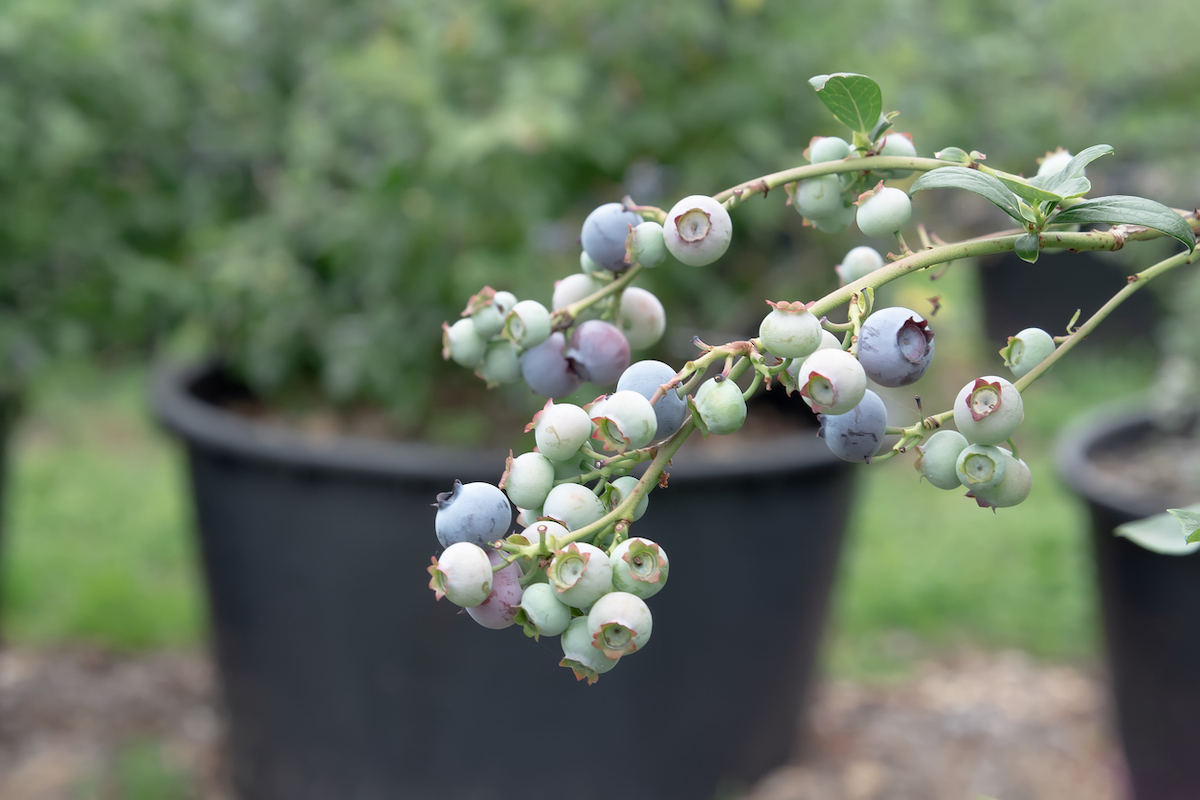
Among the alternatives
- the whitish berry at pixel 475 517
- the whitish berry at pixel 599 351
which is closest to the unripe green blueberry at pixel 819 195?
the whitish berry at pixel 599 351

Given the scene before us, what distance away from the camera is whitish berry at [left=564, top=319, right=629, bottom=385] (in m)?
0.50

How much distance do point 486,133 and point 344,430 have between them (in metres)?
0.56

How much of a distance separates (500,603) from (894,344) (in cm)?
17

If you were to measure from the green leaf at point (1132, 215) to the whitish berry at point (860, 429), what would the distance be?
101 millimetres

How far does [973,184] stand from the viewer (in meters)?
0.42

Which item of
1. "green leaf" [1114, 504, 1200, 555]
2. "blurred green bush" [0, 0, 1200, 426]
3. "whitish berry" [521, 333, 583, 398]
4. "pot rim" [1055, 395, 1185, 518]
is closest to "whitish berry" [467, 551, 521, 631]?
"whitish berry" [521, 333, 583, 398]

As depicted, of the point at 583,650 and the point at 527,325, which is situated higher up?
the point at 527,325

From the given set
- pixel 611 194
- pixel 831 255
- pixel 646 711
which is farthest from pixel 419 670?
pixel 831 255

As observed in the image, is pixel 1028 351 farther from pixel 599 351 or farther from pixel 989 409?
pixel 599 351

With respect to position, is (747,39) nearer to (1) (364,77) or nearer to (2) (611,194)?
Result: (2) (611,194)

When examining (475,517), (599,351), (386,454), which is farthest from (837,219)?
(386,454)

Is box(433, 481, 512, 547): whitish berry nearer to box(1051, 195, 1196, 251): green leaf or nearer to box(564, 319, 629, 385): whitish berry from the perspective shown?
box(564, 319, 629, 385): whitish berry

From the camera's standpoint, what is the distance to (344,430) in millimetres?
1726

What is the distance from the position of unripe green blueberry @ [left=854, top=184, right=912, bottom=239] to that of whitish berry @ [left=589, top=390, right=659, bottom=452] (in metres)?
0.13
